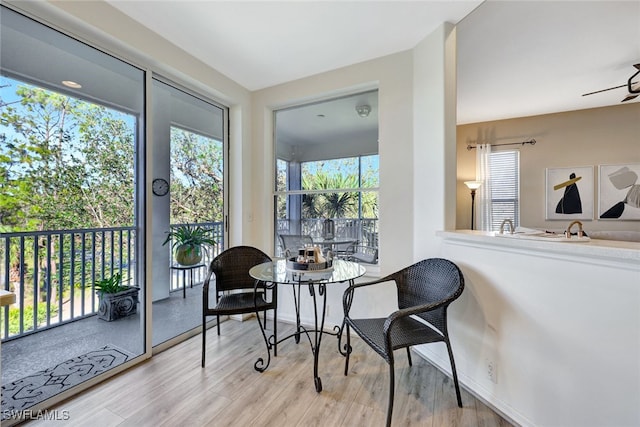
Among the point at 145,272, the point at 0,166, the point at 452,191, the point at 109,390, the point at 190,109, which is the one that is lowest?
the point at 109,390

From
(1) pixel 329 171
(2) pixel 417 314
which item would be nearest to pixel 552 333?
(2) pixel 417 314

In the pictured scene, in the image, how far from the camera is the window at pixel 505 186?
420 cm

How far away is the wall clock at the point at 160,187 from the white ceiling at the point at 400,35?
125cm

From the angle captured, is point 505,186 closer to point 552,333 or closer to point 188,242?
point 552,333

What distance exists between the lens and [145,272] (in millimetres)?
2127

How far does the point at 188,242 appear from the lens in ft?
8.97

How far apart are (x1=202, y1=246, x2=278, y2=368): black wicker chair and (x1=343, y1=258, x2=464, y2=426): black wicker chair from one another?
76 centimetres

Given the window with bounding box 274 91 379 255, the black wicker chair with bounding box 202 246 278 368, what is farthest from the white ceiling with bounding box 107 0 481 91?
Result: the black wicker chair with bounding box 202 246 278 368

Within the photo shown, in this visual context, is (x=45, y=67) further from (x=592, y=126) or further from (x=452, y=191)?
(x=592, y=126)

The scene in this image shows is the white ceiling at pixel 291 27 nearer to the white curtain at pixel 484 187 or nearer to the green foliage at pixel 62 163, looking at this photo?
the green foliage at pixel 62 163

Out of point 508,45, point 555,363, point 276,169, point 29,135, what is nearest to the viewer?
point 555,363

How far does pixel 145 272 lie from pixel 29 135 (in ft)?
4.20

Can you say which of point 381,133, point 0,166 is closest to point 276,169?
point 381,133

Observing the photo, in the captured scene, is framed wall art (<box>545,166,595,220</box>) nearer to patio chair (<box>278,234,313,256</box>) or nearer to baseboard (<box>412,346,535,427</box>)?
baseboard (<box>412,346,535,427</box>)
